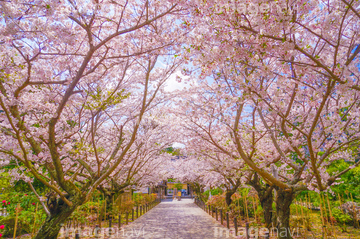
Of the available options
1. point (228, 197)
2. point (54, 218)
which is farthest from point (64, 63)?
point (228, 197)

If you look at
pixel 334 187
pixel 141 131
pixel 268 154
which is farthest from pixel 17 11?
pixel 334 187

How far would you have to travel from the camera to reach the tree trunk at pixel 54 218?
4.34m

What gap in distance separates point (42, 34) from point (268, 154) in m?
7.34

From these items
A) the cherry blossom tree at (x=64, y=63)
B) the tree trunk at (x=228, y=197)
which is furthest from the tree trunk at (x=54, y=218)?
the tree trunk at (x=228, y=197)

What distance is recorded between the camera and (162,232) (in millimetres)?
9109

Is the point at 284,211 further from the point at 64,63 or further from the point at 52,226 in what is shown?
the point at 64,63

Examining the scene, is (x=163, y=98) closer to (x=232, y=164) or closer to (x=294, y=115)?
(x=232, y=164)

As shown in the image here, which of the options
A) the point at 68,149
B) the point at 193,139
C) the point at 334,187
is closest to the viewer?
the point at 68,149

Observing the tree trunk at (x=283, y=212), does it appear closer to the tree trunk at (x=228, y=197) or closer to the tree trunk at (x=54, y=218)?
the tree trunk at (x=54, y=218)

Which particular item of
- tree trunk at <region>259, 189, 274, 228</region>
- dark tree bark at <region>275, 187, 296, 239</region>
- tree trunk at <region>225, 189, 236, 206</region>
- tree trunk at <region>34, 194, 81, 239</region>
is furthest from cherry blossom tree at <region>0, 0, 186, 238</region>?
tree trunk at <region>225, 189, 236, 206</region>

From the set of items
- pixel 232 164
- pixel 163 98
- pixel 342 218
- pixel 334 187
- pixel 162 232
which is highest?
pixel 163 98

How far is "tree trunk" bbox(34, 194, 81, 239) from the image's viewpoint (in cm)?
434

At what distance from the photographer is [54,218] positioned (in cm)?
459

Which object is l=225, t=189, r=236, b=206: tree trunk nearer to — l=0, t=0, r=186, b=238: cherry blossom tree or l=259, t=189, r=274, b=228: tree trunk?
l=259, t=189, r=274, b=228: tree trunk
